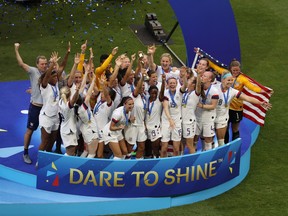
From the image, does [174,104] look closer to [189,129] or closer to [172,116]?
[172,116]

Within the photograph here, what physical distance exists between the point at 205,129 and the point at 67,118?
226cm

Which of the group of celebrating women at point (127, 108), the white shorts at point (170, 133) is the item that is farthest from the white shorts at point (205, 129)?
the white shorts at point (170, 133)

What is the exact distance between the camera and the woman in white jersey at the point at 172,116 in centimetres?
1252

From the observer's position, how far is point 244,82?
13367 millimetres

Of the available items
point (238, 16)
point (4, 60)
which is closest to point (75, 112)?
point (4, 60)

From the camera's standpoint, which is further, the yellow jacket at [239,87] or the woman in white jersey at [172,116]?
the yellow jacket at [239,87]

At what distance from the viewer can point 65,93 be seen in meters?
12.2

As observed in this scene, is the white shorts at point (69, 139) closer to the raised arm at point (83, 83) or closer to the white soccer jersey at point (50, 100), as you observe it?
the white soccer jersey at point (50, 100)

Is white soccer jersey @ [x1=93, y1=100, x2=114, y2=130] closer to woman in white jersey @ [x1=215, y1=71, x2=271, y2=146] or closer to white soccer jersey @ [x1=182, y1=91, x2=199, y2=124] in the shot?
white soccer jersey @ [x1=182, y1=91, x2=199, y2=124]

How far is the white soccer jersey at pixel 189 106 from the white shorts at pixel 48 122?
6.52ft

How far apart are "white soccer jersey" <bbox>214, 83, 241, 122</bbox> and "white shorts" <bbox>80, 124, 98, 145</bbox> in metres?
2.04

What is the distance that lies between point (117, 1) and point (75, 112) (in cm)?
945

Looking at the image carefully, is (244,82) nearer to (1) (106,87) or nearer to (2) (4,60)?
(1) (106,87)

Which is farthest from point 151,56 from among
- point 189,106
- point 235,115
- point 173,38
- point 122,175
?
point 173,38
